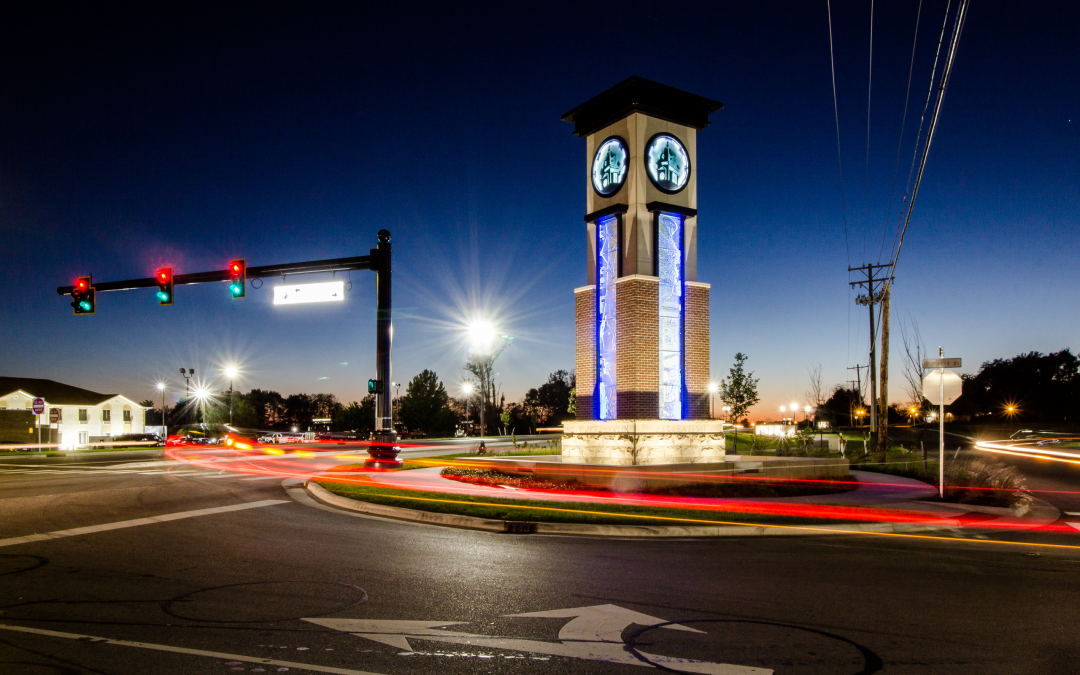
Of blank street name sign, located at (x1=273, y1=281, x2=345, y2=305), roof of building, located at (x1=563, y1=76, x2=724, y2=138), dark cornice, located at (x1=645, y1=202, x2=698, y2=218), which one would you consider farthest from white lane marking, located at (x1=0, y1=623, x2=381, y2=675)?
roof of building, located at (x1=563, y1=76, x2=724, y2=138)

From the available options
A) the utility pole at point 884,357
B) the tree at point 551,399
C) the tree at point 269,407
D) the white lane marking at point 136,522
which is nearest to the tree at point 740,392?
the utility pole at point 884,357

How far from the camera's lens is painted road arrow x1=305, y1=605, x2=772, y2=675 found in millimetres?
4953

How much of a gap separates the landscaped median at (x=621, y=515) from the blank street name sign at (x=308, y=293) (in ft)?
25.6

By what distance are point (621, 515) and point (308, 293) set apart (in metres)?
14.0

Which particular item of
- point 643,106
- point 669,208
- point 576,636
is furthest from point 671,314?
point 576,636

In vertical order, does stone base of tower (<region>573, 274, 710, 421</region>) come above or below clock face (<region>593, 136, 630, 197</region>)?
below

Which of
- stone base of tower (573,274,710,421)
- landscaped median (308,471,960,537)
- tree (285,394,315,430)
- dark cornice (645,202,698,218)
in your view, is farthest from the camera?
tree (285,394,315,430)

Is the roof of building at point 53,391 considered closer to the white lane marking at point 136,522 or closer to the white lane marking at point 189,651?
the white lane marking at point 136,522

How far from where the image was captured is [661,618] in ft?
20.2

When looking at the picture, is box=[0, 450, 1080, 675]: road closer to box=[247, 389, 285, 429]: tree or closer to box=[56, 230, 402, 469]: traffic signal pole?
box=[56, 230, 402, 469]: traffic signal pole

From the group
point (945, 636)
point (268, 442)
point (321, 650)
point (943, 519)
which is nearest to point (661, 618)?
point (945, 636)

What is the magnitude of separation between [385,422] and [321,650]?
1677 centimetres

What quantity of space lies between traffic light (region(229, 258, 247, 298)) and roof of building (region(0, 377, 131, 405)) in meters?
62.2

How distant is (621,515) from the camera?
40.5ft
